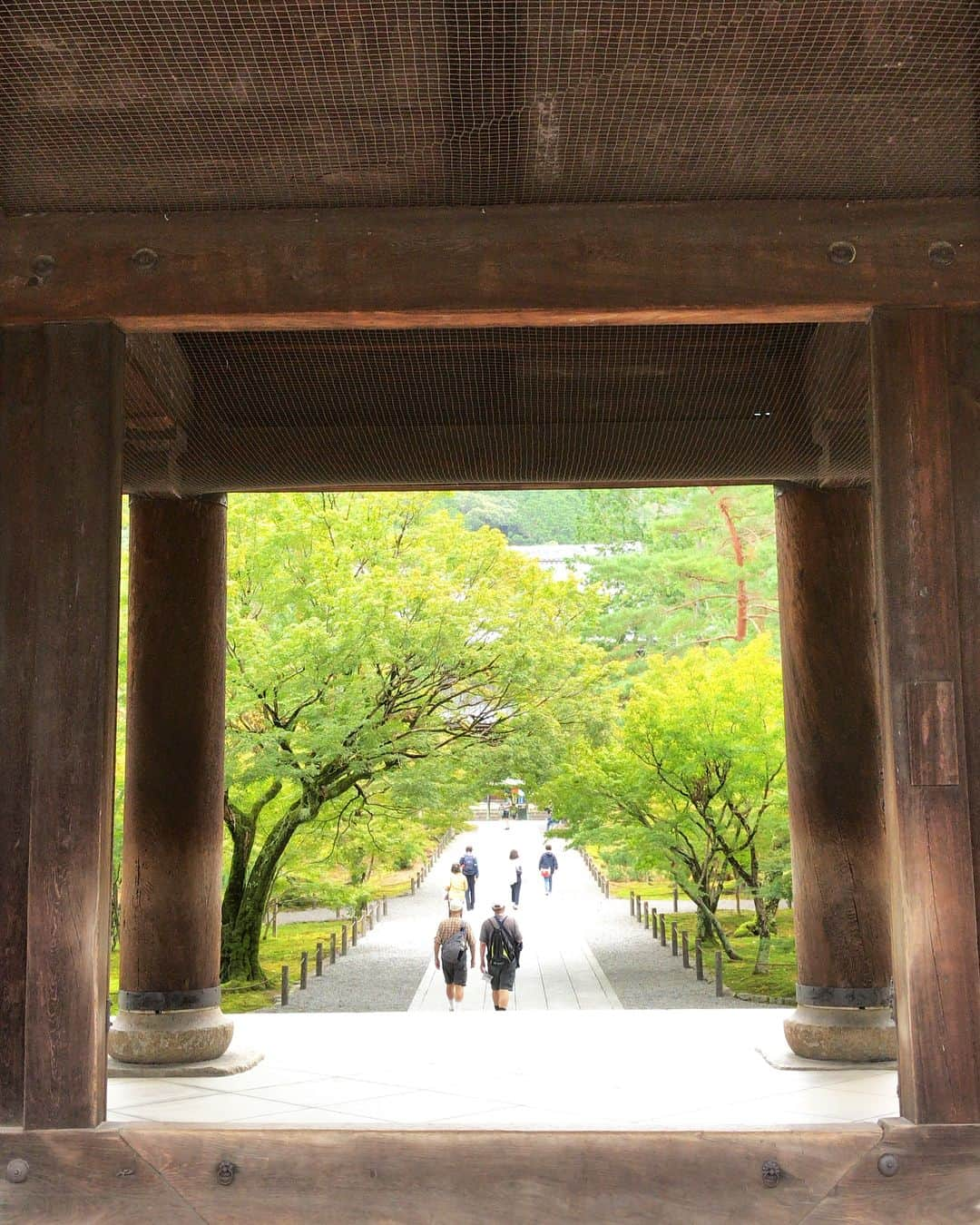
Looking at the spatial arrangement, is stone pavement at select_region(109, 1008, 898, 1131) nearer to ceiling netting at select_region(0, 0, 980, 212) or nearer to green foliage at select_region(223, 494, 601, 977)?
ceiling netting at select_region(0, 0, 980, 212)

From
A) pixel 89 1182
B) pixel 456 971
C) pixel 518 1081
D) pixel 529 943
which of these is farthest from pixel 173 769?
pixel 529 943

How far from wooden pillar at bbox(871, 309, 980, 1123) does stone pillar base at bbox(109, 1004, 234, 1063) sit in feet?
11.1

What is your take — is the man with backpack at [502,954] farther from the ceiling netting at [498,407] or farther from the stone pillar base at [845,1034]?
the ceiling netting at [498,407]

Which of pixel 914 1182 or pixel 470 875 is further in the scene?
pixel 470 875

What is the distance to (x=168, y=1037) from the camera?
5867mm

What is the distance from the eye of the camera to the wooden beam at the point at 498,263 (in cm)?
421

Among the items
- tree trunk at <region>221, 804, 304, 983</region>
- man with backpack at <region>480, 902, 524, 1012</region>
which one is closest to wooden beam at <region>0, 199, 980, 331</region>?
man with backpack at <region>480, 902, 524, 1012</region>

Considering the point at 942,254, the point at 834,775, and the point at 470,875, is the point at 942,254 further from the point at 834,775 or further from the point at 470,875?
the point at 470,875

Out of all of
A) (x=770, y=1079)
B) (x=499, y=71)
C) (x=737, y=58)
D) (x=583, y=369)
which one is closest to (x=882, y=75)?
(x=737, y=58)

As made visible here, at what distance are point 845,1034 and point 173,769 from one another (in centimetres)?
360

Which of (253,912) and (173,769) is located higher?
(173,769)

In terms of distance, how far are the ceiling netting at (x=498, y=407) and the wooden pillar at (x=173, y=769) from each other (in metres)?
0.38

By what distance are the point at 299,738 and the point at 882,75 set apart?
10610 mm

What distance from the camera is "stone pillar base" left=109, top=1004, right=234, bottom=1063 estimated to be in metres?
5.84
